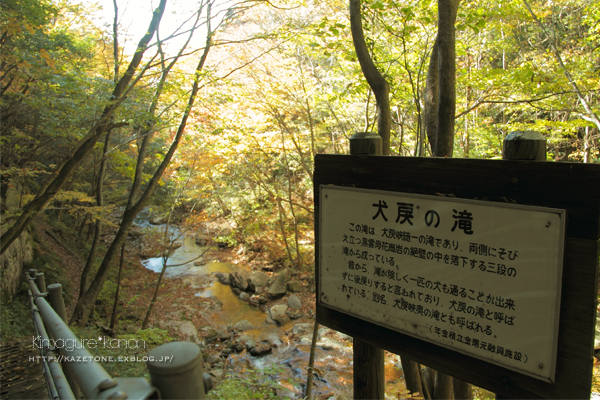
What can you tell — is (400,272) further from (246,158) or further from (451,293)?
(246,158)

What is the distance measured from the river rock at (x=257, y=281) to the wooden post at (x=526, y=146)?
10.9 metres

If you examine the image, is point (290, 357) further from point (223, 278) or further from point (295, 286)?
point (223, 278)

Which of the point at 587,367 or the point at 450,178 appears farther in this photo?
the point at 450,178

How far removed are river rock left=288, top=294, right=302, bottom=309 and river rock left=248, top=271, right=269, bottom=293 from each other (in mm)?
1227

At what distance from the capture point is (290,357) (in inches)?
314

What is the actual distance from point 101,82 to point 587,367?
7446 millimetres

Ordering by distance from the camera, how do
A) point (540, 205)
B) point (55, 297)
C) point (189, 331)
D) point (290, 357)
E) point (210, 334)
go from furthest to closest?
point (210, 334), point (189, 331), point (290, 357), point (55, 297), point (540, 205)

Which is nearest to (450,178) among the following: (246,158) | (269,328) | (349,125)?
(269,328)

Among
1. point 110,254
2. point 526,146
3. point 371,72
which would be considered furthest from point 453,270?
point 110,254

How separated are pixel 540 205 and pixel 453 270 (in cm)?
40

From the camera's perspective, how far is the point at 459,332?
1.40 meters

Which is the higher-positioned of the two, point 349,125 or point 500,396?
point 349,125

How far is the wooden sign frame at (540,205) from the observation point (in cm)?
116

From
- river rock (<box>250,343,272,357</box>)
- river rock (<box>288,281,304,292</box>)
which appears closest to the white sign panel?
river rock (<box>250,343,272,357</box>)
